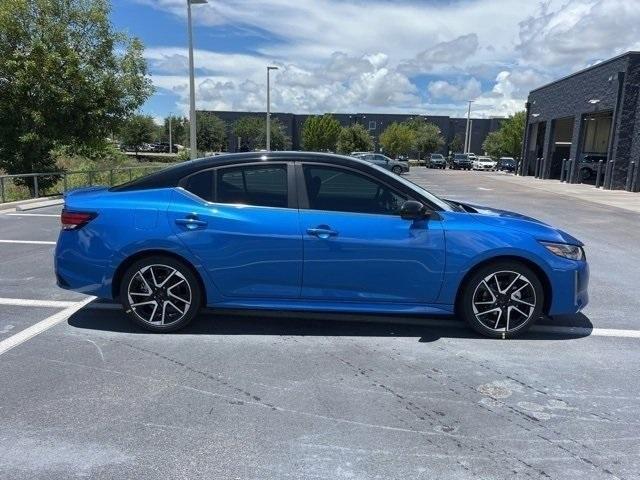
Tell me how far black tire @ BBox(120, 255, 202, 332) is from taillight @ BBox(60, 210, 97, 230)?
1.84ft

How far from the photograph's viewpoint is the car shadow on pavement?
4906mm

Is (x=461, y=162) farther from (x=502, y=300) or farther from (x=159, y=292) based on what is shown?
(x=159, y=292)

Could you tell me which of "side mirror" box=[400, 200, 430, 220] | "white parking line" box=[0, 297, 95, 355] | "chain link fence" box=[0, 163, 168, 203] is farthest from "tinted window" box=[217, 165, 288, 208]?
"chain link fence" box=[0, 163, 168, 203]

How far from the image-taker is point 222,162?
4859 mm

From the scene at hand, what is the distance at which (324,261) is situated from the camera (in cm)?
462

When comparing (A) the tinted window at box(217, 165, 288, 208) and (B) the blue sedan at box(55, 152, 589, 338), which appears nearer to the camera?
(B) the blue sedan at box(55, 152, 589, 338)

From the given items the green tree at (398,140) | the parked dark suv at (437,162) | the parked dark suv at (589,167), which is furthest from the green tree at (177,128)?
the parked dark suv at (589,167)

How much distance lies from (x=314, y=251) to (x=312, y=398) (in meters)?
1.35

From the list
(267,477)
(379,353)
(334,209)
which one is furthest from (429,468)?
(334,209)

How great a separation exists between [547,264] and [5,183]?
1401 centimetres

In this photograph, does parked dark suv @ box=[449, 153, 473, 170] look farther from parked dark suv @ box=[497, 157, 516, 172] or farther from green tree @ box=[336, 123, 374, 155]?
green tree @ box=[336, 123, 374, 155]

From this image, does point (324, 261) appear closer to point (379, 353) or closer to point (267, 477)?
point (379, 353)

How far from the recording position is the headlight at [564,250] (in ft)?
15.3

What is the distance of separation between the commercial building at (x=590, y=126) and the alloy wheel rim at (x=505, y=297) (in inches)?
898
